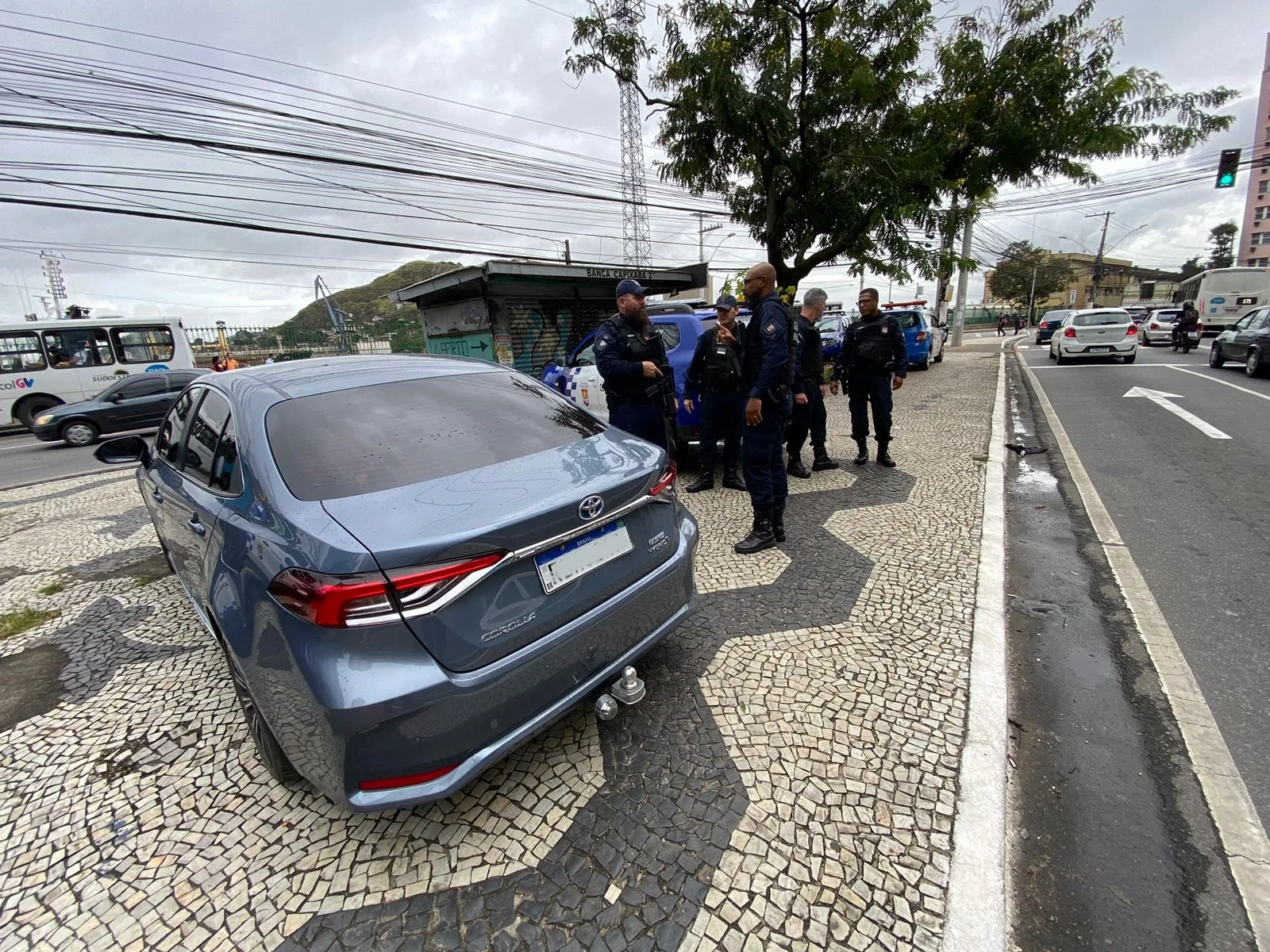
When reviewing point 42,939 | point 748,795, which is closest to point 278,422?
point 42,939

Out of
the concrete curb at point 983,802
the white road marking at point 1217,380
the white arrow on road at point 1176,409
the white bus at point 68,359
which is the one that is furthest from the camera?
the white bus at point 68,359

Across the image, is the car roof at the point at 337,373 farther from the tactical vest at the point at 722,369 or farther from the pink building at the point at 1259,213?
the pink building at the point at 1259,213

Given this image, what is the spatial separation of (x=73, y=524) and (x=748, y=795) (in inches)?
271

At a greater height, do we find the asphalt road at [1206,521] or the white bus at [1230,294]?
the white bus at [1230,294]

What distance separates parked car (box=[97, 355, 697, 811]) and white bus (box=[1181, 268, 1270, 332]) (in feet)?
90.7

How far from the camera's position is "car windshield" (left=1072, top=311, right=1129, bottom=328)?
46.0ft

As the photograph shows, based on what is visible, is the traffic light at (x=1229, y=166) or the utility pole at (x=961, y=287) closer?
the traffic light at (x=1229, y=166)

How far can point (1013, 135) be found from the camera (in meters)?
9.99

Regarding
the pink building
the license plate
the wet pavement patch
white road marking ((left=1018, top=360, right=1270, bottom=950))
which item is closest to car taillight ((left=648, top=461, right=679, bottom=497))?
the license plate

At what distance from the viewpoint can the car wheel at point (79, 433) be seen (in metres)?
10.9

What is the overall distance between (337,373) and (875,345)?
4.64 meters

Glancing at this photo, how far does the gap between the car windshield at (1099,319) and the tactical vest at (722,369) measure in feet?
49.2

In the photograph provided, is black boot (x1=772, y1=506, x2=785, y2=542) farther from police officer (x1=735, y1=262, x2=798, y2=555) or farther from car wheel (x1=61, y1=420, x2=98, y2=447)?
car wheel (x1=61, y1=420, x2=98, y2=447)

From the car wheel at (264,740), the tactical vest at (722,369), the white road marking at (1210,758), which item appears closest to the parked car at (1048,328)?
the tactical vest at (722,369)
